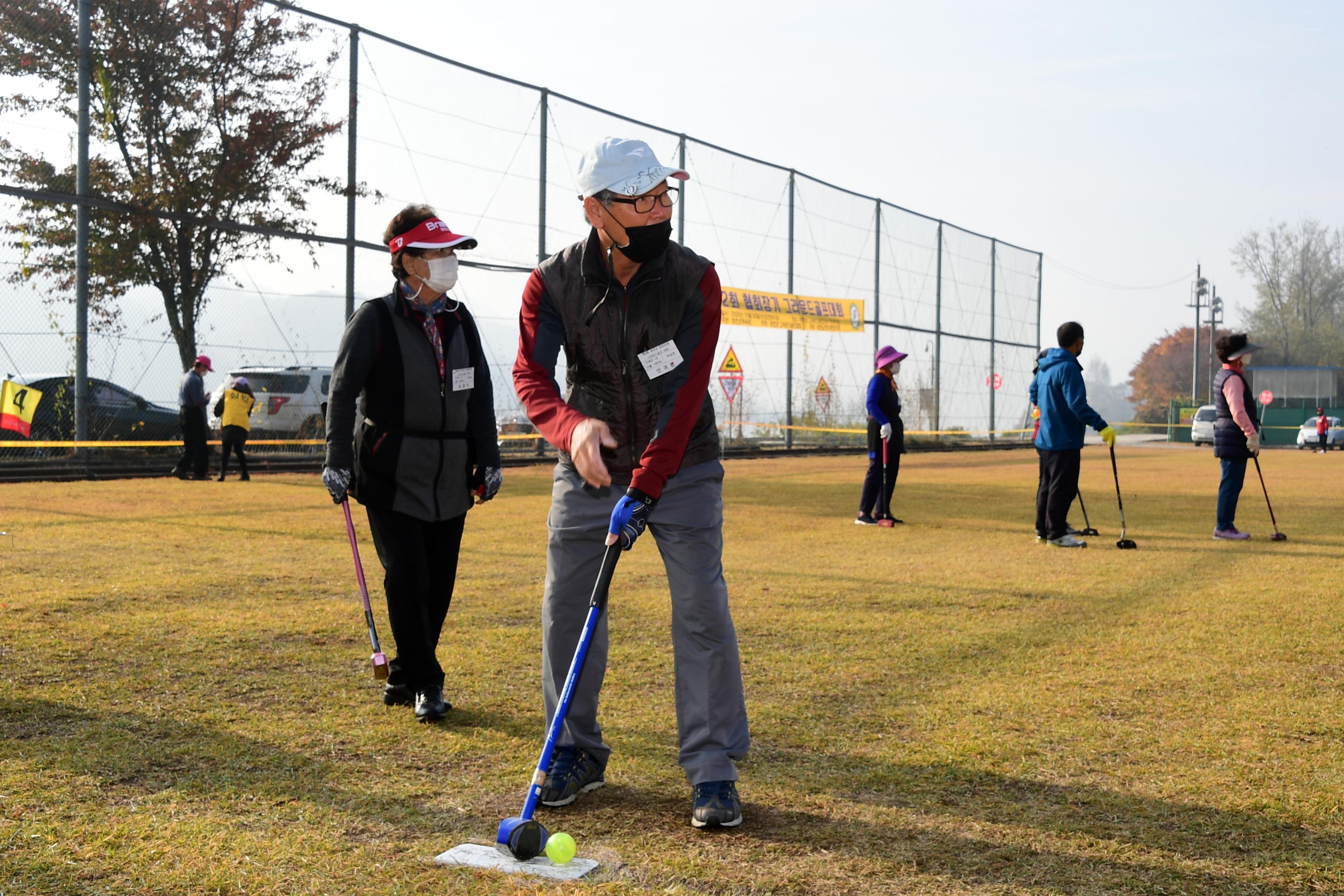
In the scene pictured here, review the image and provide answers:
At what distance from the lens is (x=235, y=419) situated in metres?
17.5

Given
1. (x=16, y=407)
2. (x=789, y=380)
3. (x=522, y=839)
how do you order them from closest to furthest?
(x=522, y=839), (x=16, y=407), (x=789, y=380)

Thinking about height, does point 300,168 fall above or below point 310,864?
above

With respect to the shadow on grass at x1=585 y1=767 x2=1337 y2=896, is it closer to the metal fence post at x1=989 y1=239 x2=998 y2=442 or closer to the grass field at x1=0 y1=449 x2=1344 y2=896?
the grass field at x1=0 y1=449 x2=1344 y2=896

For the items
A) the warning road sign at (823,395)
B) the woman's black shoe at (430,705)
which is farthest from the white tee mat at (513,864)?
the warning road sign at (823,395)

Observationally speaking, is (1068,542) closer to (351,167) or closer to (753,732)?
(753,732)

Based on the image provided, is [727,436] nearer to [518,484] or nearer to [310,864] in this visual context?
[518,484]

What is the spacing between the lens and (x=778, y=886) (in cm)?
294

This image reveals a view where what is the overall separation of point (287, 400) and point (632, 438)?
18.6m

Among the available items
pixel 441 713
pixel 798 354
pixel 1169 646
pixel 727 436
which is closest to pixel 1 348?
pixel 441 713

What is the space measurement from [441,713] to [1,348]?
14988mm

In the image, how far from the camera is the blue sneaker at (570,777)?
358 centimetres

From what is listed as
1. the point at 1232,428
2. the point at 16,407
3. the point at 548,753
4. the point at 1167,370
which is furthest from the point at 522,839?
the point at 1167,370

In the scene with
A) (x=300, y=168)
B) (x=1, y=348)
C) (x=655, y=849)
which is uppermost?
(x=300, y=168)

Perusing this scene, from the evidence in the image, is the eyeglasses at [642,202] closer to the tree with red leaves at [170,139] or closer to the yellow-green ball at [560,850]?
the yellow-green ball at [560,850]
